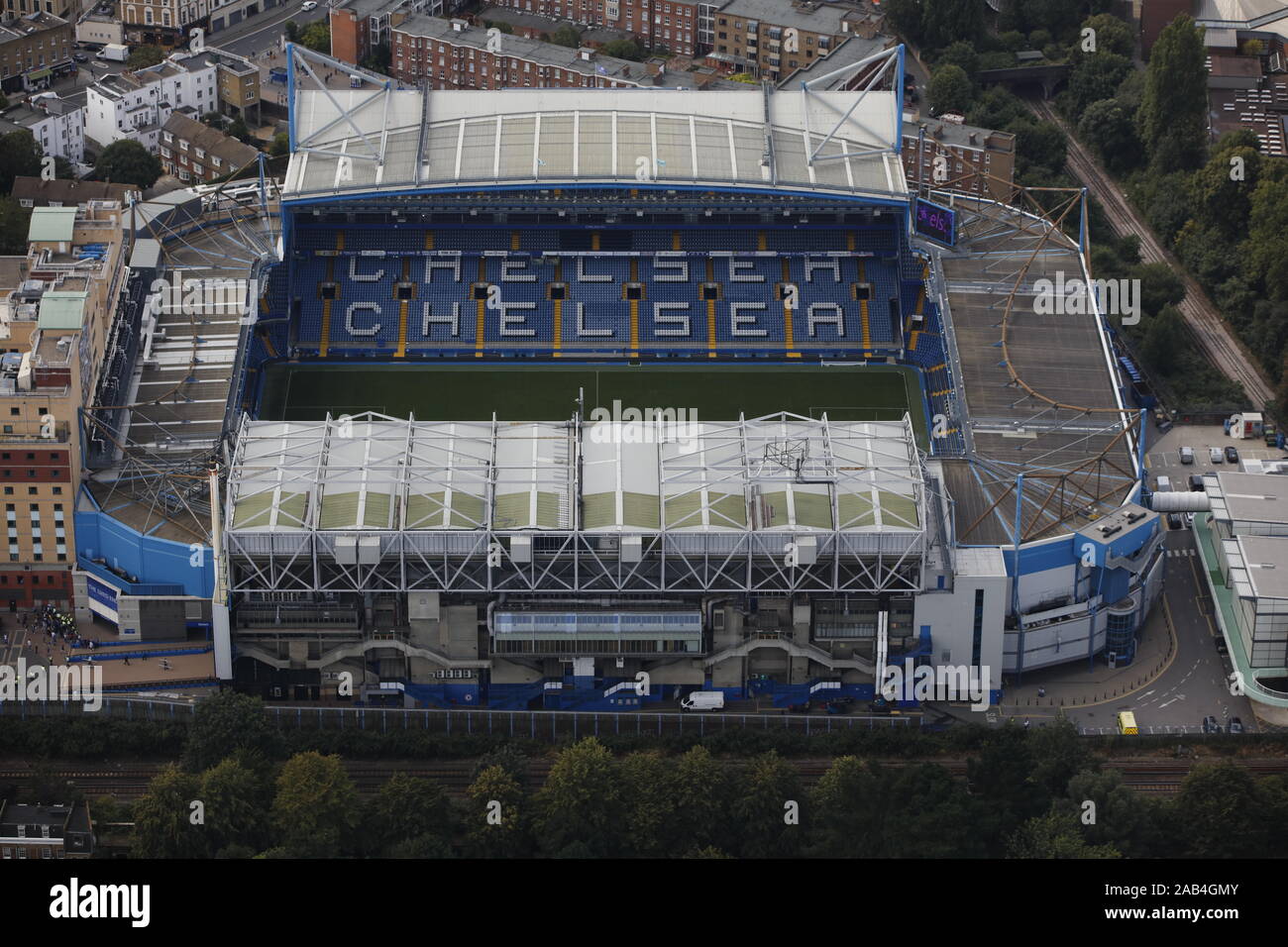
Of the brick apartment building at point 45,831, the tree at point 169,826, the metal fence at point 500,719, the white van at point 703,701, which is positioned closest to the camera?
the tree at point 169,826

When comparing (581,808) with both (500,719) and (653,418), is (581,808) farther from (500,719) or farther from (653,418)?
(653,418)

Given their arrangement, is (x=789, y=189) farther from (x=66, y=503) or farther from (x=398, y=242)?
(x=66, y=503)

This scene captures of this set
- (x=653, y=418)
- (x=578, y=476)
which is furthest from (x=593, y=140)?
(x=578, y=476)

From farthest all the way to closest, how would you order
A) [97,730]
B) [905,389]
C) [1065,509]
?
1. [905,389]
2. [1065,509]
3. [97,730]

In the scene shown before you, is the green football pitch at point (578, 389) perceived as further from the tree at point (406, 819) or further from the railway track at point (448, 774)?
the tree at point (406, 819)

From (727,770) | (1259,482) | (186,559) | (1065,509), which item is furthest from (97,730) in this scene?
(1259,482)

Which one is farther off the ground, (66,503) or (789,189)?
(789,189)

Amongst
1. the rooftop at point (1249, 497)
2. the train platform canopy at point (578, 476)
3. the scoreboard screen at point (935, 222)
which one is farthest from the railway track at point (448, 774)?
the scoreboard screen at point (935, 222)
